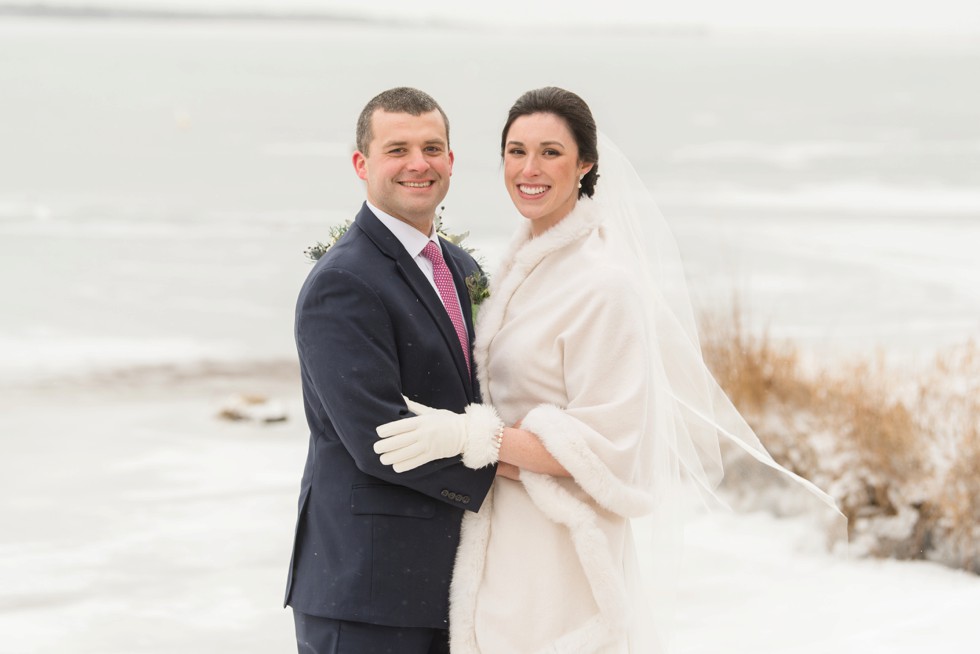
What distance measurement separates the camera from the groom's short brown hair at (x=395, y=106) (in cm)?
250

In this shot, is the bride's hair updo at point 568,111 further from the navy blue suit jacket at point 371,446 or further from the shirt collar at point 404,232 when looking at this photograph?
the navy blue suit jacket at point 371,446

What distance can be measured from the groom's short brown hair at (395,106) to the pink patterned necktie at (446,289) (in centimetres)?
24

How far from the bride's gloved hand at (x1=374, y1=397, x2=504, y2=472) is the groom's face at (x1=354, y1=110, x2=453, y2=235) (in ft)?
1.41

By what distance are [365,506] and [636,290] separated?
0.72 meters

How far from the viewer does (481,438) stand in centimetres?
233

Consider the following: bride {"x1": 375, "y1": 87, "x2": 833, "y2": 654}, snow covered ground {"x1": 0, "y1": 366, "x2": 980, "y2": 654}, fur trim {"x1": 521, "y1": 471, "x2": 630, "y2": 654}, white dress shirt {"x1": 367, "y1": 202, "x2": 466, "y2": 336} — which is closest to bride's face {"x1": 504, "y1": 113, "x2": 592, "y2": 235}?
bride {"x1": 375, "y1": 87, "x2": 833, "y2": 654}

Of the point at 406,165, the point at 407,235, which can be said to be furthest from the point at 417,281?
the point at 406,165

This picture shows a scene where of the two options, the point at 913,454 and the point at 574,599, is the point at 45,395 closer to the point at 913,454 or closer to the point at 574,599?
the point at 913,454

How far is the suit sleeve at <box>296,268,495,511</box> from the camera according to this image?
7.45 feet

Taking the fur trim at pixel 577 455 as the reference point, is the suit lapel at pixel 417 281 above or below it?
above

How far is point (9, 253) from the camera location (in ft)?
48.5

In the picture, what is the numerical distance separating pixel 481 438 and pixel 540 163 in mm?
632

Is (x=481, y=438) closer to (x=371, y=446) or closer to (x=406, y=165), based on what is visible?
(x=371, y=446)

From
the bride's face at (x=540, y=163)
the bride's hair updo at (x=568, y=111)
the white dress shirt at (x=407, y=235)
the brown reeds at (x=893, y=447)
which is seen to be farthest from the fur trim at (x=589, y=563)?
the brown reeds at (x=893, y=447)
